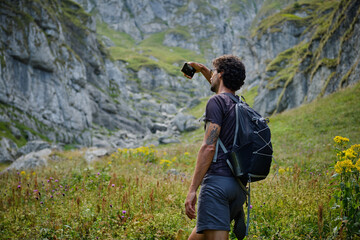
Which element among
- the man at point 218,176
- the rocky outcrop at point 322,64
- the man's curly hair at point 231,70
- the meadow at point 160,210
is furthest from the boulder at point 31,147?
the rocky outcrop at point 322,64

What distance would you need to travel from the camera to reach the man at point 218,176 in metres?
2.67

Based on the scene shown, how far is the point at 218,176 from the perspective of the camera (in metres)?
2.81

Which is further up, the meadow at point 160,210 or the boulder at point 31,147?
the meadow at point 160,210

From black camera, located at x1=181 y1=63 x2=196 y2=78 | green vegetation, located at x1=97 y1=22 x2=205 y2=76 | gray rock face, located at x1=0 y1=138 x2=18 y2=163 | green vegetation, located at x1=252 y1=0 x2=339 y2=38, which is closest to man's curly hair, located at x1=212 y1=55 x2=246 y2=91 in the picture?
black camera, located at x1=181 y1=63 x2=196 y2=78

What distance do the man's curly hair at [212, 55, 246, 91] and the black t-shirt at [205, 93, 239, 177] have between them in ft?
0.97

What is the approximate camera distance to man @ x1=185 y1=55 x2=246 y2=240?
105 inches

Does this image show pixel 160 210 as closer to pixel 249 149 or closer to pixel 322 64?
pixel 249 149

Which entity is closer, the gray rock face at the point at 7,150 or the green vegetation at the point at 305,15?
the gray rock face at the point at 7,150

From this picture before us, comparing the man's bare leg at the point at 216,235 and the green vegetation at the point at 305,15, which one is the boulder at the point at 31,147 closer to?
the man's bare leg at the point at 216,235

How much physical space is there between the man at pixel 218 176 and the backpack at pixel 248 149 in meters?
0.09

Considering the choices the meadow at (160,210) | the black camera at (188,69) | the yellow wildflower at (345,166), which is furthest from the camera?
the black camera at (188,69)

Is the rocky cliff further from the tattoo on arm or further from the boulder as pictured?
the tattoo on arm

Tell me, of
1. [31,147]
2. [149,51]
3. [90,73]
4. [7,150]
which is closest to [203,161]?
[31,147]

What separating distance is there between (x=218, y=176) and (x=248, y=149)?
0.50m
